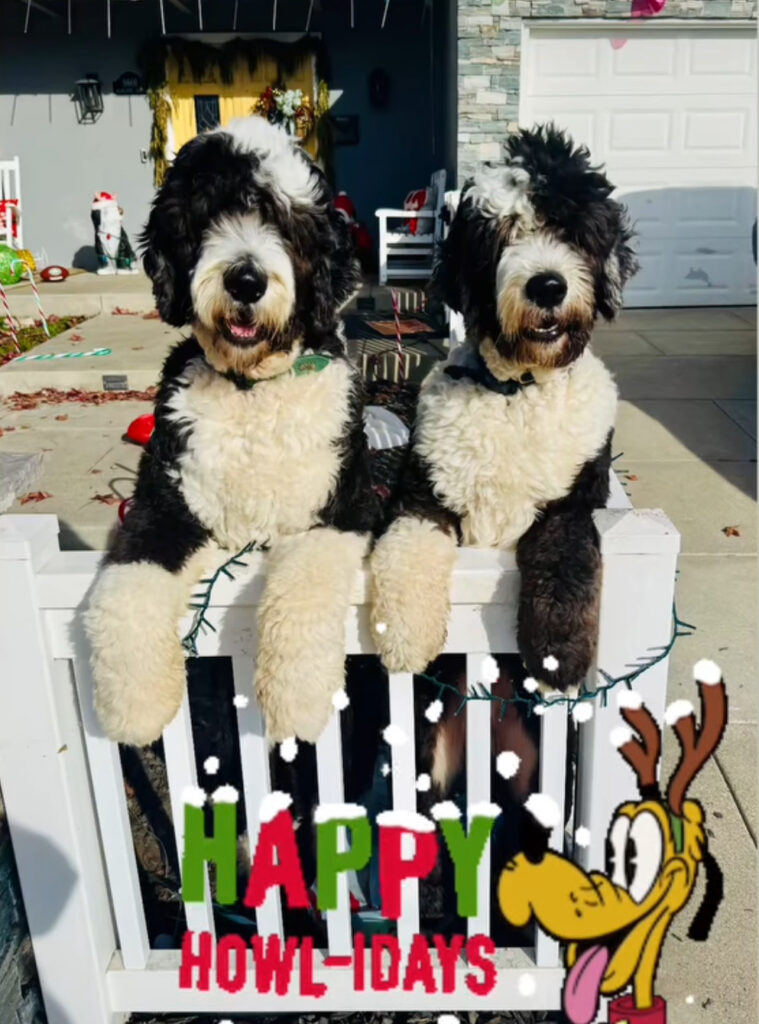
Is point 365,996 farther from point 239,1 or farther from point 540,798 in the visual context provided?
point 239,1

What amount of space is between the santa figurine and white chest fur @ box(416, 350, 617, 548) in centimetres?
1037

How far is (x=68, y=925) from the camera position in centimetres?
197

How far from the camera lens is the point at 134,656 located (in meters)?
1.69

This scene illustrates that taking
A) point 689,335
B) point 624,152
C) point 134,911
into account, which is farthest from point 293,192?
point 624,152

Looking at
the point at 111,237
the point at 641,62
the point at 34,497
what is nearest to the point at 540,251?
the point at 34,497

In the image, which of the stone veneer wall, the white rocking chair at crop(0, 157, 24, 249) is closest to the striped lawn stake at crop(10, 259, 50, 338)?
the white rocking chair at crop(0, 157, 24, 249)

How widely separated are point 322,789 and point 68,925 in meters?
0.65

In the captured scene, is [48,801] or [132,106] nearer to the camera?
[48,801]

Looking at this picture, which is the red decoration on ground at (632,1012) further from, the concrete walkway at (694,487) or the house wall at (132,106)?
the house wall at (132,106)

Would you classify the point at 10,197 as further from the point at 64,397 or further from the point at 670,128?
the point at 670,128

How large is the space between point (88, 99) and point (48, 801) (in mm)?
11936

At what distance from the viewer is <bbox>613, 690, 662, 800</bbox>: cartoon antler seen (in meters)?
1.77

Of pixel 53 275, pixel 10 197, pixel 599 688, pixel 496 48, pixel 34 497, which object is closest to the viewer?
pixel 599 688

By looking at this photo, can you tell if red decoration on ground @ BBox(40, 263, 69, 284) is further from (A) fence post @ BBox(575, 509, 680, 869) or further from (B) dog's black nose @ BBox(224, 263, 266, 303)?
(A) fence post @ BBox(575, 509, 680, 869)
